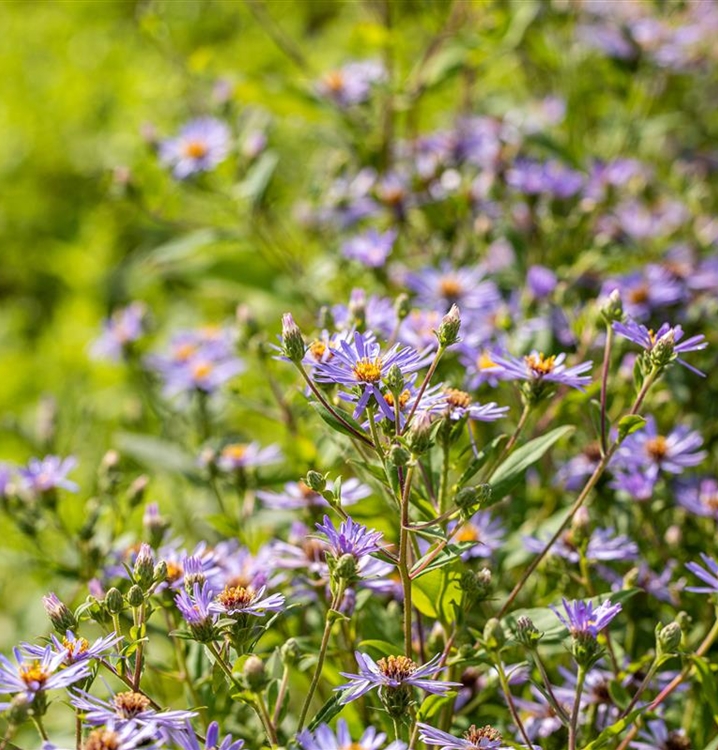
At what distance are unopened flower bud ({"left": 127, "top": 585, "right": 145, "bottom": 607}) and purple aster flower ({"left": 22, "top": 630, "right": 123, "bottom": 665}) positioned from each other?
3 cm

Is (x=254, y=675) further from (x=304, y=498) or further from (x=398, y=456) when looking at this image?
(x=304, y=498)

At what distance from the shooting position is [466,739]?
2.69 feet

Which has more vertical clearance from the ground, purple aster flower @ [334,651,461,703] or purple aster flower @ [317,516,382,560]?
purple aster flower @ [317,516,382,560]

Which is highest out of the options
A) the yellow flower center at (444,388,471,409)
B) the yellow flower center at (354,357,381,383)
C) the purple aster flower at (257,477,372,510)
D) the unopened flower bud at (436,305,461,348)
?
the unopened flower bud at (436,305,461,348)

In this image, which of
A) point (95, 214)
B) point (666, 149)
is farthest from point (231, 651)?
point (95, 214)

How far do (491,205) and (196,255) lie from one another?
2.21 ft

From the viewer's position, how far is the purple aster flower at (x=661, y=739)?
986mm

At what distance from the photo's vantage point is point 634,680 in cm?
109

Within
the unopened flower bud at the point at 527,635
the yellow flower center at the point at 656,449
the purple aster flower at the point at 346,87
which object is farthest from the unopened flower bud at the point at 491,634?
the purple aster flower at the point at 346,87

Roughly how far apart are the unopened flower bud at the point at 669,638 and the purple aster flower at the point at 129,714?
0.41 m

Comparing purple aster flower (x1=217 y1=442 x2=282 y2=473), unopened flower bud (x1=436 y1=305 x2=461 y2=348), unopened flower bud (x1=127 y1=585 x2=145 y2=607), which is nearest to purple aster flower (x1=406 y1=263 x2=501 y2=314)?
purple aster flower (x1=217 y1=442 x2=282 y2=473)

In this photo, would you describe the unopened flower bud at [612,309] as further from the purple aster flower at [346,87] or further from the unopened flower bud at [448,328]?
the purple aster flower at [346,87]

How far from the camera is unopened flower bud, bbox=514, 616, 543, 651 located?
83cm

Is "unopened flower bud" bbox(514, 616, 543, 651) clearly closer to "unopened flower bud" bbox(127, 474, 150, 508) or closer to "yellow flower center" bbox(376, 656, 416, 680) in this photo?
"yellow flower center" bbox(376, 656, 416, 680)
